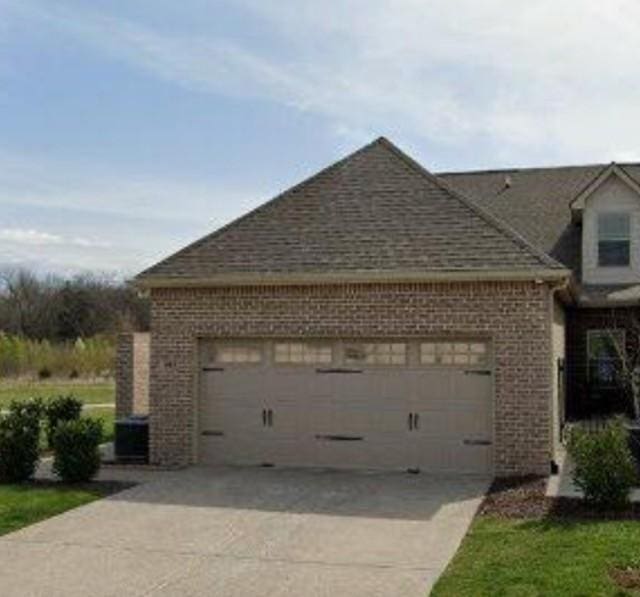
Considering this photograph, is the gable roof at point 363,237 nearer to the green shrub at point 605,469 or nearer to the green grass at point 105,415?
the green shrub at point 605,469

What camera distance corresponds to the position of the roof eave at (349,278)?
15.1m

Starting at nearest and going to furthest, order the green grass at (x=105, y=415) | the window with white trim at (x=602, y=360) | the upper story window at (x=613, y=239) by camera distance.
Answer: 1. the window with white trim at (x=602, y=360)
2. the upper story window at (x=613, y=239)
3. the green grass at (x=105, y=415)

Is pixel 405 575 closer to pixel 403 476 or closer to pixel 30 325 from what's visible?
pixel 403 476

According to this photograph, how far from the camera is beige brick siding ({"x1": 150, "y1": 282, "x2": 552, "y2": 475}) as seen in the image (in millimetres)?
15312

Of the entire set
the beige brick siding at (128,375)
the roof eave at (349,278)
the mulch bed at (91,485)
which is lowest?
the mulch bed at (91,485)

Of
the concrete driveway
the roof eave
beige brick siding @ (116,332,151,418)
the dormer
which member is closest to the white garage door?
the concrete driveway

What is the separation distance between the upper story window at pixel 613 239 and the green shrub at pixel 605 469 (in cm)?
1158

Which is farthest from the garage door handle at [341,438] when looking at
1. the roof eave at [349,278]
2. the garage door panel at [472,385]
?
the roof eave at [349,278]

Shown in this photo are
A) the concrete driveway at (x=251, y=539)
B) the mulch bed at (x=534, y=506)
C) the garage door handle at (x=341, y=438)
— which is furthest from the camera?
the garage door handle at (x=341, y=438)

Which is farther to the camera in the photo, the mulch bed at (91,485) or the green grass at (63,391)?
the green grass at (63,391)

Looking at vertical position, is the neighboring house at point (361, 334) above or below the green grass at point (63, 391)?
above

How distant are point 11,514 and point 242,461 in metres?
4.92

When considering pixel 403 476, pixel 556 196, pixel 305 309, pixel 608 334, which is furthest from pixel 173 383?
pixel 556 196

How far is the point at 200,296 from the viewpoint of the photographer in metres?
17.0
